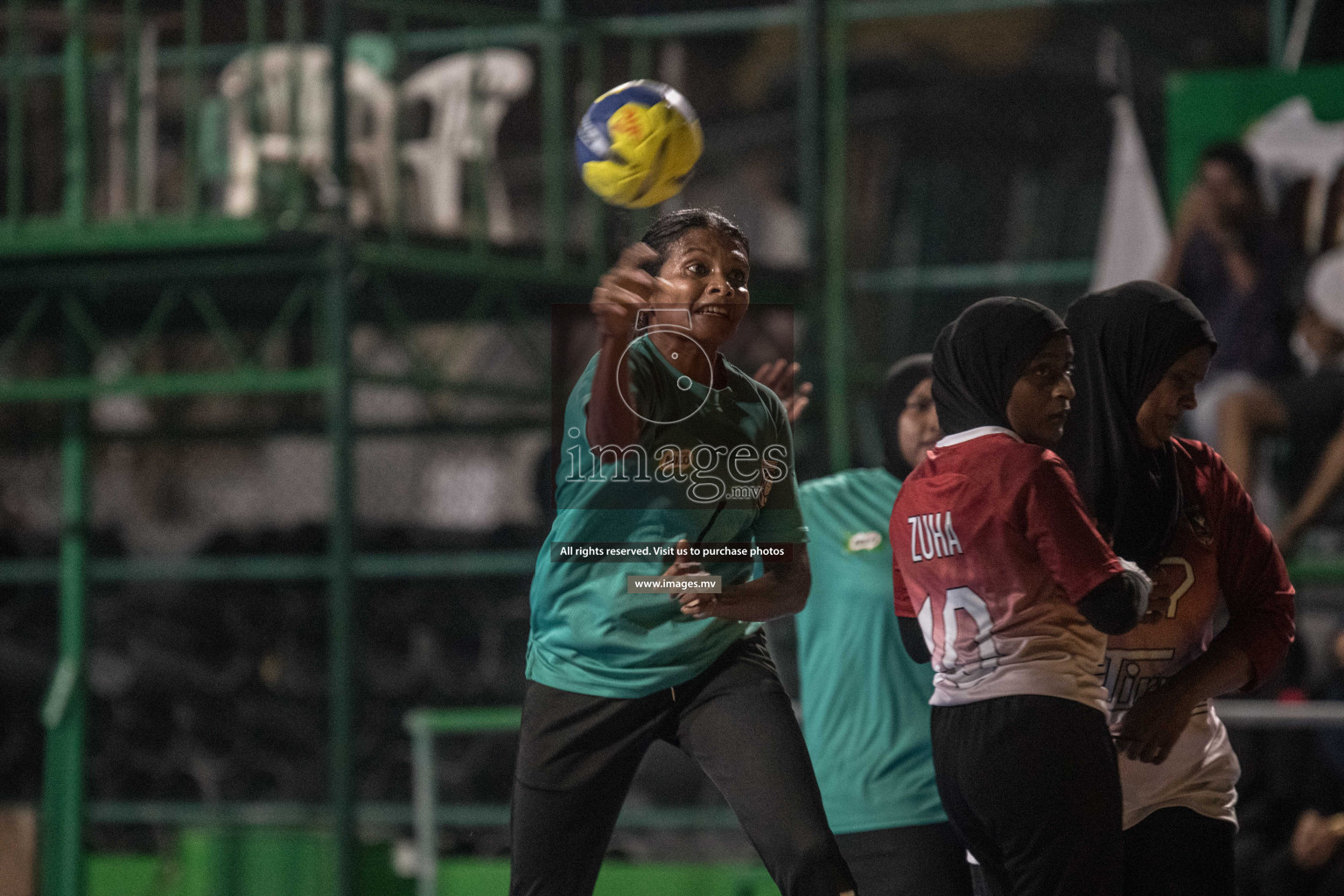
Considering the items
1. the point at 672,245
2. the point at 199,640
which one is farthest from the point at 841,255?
the point at 672,245

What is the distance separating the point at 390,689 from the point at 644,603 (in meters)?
6.22

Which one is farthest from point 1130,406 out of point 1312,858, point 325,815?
point 325,815

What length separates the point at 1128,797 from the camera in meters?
3.43

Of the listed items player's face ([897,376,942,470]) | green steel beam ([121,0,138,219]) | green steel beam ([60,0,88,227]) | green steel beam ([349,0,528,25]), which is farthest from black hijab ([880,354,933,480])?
green steel beam ([60,0,88,227])

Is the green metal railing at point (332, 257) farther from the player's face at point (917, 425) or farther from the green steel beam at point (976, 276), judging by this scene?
the player's face at point (917, 425)

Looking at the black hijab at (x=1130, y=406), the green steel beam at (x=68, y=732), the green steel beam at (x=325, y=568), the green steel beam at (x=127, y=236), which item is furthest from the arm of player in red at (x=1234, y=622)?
the green steel beam at (x=68, y=732)

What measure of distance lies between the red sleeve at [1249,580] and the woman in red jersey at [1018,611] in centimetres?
36

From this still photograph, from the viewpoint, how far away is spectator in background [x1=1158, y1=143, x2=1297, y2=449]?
7.55m

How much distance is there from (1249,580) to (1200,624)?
0.13 m

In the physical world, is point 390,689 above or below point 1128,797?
below

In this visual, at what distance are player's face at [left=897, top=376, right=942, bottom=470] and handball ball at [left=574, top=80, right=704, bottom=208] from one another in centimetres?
82

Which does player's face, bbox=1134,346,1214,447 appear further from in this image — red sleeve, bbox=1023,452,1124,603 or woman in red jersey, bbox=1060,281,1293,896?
red sleeve, bbox=1023,452,1124,603

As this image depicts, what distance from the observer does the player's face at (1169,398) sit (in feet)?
11.3

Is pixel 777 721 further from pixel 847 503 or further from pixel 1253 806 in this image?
pixel 1253 806
